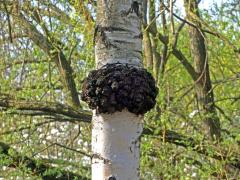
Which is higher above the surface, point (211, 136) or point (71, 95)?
point (71, 95)

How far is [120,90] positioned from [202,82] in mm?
3964

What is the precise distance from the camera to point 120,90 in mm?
1632

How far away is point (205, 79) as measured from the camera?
17.4 feet

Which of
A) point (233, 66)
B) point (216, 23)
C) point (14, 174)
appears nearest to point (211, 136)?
point (216, 23)

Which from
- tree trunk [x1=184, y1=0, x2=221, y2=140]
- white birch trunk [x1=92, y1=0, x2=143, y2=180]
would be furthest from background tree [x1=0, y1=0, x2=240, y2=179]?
white birch trunk [x1=92, y1=0, x2=143, y2=180]

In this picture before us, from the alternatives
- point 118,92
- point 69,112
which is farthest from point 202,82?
point 118,92

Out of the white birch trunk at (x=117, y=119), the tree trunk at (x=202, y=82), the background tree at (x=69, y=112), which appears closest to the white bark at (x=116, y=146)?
the white birch trunk at (x=117, y=119)

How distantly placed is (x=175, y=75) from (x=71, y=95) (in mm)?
1770

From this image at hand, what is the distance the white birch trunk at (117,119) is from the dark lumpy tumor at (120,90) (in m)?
0.02

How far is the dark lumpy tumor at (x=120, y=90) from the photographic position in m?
1.63

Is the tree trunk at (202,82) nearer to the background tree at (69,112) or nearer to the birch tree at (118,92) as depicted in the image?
the background tree at (69,112)

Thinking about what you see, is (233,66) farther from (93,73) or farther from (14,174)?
(93,73)

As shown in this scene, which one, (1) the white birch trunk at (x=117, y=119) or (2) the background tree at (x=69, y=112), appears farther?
(2) the background tree at (x=69, y=112)

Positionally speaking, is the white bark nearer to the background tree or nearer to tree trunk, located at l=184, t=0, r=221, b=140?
the background tree
